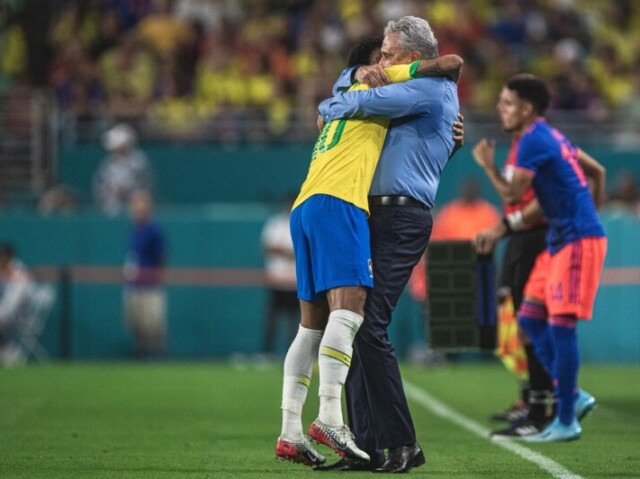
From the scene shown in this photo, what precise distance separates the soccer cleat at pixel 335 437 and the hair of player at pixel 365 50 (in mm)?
1904

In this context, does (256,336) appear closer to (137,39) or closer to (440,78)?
(137,39)

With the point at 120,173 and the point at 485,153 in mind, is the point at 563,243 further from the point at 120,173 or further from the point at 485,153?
the point at 120,173

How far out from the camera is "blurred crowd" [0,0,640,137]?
65.1 feet

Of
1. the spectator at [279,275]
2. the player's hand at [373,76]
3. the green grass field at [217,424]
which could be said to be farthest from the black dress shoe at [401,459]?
the spectator at [279,275]

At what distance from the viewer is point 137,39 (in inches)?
809

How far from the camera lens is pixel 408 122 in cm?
718

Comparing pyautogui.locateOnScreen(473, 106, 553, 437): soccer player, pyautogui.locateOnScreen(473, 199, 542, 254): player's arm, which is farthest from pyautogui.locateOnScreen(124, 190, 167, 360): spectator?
pyautogui.locateOnScreen(473, 199, 542, 254): player's arm

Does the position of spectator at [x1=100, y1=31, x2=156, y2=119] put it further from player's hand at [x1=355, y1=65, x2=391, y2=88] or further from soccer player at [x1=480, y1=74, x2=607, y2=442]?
player's hand at [x1=355, y1=65, x2=391, y2=88]

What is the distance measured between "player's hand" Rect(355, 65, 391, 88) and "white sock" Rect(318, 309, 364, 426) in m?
1.15

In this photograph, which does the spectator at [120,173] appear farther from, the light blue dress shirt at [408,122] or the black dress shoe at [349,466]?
the black dress shoe at [349,466]

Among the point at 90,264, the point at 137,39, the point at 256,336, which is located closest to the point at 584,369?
the point at 256,336

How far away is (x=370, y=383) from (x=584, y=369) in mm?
10552

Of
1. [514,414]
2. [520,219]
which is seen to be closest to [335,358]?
[520,219]

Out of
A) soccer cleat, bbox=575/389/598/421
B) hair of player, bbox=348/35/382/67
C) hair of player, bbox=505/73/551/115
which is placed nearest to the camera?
hair of player, bbox=348/35/382/67
